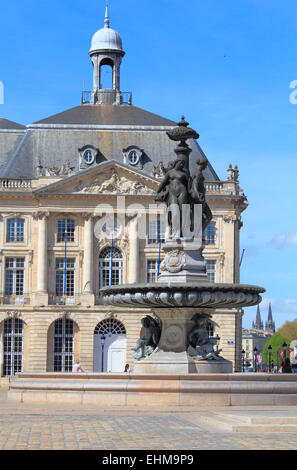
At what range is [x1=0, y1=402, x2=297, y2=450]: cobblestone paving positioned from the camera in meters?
16.1

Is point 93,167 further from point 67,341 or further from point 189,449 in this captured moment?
point 189,449

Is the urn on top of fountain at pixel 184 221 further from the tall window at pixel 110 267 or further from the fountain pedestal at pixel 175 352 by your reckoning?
the tall window at pixel 110 267

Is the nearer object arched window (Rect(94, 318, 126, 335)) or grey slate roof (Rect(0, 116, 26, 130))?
arched window (Rect(94, 318, 126, 335))

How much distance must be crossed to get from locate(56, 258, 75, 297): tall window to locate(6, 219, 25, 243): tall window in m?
3.06

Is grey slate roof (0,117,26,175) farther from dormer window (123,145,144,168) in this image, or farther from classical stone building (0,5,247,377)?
dormer window (123,145,144,168)

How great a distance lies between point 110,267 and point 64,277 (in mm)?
3135

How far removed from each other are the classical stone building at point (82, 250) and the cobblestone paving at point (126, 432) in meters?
49.9

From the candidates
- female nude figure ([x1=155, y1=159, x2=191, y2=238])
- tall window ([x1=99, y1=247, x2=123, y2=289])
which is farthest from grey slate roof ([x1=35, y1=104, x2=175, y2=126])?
female nude figure ([x1=155, y1=159, x2=191, y2=238])

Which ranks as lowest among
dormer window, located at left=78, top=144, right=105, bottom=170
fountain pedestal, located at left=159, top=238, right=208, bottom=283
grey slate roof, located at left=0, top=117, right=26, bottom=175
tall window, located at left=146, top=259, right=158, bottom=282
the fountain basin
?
the fountain basin

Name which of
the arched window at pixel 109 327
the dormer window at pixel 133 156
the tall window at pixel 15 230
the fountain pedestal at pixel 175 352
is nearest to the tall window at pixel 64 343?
the arched window at pixel 109 327

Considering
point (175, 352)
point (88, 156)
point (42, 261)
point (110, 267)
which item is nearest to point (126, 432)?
point (175, 352)

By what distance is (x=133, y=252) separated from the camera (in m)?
73.2

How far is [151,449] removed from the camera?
1549cm

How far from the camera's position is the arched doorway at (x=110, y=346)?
72.6 m
